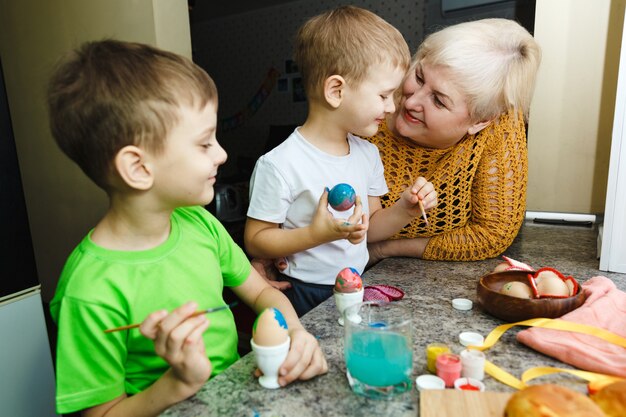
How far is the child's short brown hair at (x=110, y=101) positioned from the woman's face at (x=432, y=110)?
0.73m

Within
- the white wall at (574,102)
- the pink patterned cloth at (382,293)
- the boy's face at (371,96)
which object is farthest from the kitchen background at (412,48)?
the pink patterned cloth at (382,293)

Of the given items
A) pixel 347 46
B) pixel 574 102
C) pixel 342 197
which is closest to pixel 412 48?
pixel 574 102

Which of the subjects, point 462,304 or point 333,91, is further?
point 333,91

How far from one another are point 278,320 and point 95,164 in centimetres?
37

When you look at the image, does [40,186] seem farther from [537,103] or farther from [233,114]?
[233,114]

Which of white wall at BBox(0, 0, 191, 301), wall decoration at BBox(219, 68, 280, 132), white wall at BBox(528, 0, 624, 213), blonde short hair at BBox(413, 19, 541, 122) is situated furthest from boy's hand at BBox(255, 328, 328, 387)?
wall decoration at BBox(219, 68, 280, 132)

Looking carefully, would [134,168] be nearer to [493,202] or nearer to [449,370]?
[449,370]

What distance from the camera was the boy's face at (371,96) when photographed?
104 cm

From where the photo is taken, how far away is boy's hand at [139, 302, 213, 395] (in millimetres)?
555

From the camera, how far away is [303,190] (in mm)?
1063

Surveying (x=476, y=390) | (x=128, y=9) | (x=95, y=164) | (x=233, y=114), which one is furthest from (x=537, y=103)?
(x=233, y=114)

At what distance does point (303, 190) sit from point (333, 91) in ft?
0.81

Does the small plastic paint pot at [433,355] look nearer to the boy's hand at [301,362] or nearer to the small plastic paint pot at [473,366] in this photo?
the small plastic paint pot at [473,366]

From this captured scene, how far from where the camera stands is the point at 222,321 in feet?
2.68
